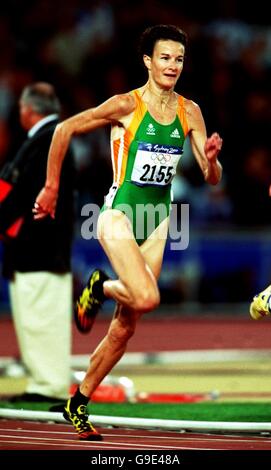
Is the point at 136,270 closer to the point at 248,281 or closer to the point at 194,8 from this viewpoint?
the point at 248,281

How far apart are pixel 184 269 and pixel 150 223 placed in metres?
8.91

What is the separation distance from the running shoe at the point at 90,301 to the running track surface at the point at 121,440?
76cm

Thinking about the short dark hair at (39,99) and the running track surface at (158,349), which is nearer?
the running track surface at (158,349)

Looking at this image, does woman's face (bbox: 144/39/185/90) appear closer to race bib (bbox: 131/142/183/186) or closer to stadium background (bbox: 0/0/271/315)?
race bib (bbox: 131/142/183/186)

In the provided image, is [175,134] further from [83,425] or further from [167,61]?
[83,425]

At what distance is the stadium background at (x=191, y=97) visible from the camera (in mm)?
17391

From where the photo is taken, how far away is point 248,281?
17.6m

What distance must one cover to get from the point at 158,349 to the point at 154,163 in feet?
23.6

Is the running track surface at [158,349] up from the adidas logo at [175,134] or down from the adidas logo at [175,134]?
down

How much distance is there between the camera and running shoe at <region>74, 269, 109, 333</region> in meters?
8.54

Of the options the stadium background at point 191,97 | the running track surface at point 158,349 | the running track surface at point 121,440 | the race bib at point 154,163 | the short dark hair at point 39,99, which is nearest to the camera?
the running track surface at point 121,440

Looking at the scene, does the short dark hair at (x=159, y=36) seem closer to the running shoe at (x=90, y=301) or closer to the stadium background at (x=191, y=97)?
the running shoe at (x=90, y=301)

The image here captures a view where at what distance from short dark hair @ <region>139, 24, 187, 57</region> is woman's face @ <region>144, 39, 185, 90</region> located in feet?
0.11

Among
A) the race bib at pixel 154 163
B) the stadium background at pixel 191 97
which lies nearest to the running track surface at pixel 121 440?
the race bib at pixel 154 163
